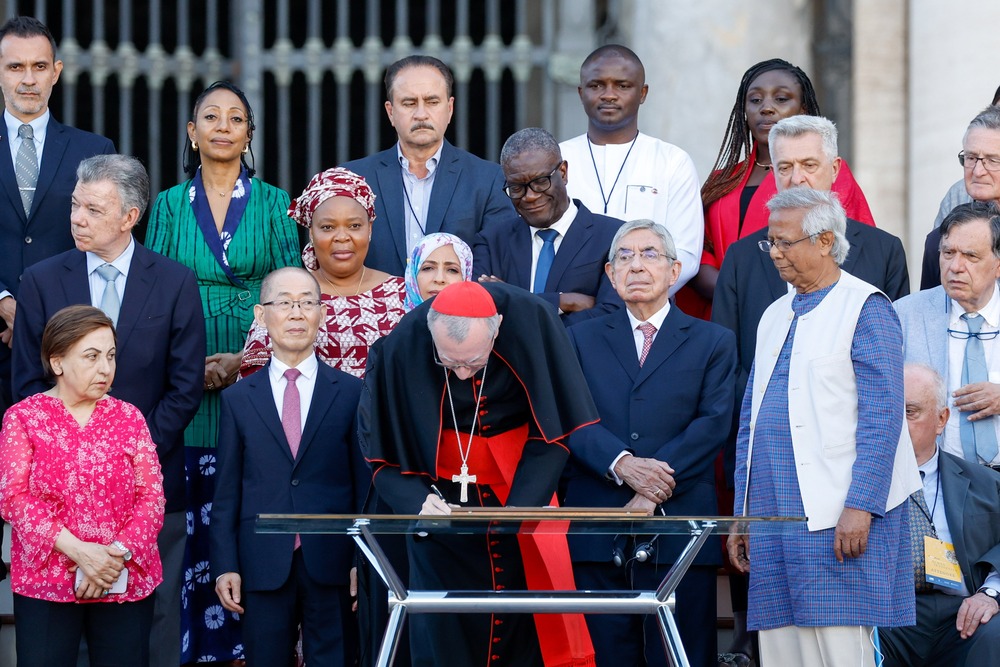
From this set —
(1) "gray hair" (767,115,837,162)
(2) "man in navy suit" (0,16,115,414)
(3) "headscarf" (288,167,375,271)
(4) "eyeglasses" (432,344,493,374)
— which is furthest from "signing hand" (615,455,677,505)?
(2) "man in navy suit" (0,16,115,414)

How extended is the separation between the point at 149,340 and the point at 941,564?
2801mm

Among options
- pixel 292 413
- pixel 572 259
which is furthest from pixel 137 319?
pixel 572 259

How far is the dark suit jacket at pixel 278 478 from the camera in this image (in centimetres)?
606

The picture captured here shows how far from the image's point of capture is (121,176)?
6.47 m

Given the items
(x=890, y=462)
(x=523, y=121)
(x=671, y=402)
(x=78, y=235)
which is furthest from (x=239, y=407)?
(x=523, y=121)

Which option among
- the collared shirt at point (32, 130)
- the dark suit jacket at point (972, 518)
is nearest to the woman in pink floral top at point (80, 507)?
the collared shirt at point (32, 130)

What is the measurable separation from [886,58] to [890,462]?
4.29 metres

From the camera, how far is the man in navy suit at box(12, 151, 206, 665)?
20.6 feet

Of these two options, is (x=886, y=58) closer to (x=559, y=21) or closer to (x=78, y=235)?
(x=559, y=21)

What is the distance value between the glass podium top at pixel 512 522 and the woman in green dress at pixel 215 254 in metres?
1.81

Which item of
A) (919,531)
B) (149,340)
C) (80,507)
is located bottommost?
(919,531)

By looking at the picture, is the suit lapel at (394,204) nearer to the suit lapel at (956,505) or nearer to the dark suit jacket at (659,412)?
the dark suit jacket at (659,412)

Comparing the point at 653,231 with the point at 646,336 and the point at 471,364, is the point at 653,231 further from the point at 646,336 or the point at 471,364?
the point at 471,364

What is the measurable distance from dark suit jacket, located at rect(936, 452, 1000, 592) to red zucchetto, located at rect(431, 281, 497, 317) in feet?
5.78
